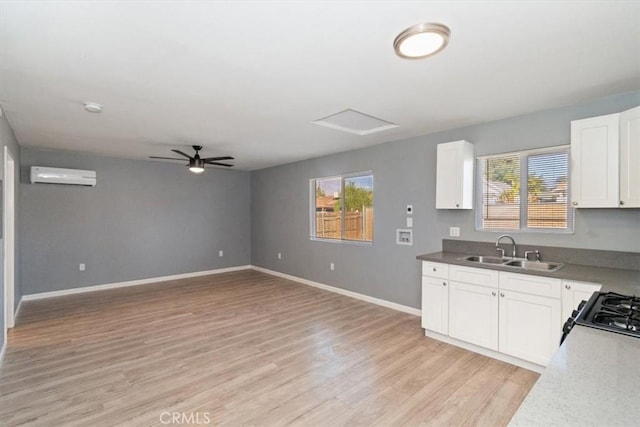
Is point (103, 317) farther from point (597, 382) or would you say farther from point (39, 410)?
point (597, 382)

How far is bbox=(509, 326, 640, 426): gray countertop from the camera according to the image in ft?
2.54

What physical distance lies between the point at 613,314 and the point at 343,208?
13.5 ft

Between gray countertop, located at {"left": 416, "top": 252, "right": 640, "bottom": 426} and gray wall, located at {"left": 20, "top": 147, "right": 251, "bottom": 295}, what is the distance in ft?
21.5

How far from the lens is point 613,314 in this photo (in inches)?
58.9

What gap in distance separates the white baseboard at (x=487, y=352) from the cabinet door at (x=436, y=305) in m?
0.09

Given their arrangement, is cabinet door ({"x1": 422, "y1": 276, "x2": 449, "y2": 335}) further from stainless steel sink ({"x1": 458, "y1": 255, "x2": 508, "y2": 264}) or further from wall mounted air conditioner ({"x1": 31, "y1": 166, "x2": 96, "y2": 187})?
wall mounted air conditioner ({"x1": 31, "y1": 166, "x2": 96, "y2": 187})

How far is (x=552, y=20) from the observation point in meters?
1.66

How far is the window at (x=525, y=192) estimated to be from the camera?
3096 mm

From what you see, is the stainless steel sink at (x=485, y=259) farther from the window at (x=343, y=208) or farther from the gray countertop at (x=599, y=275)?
the window at (x=343, y=208)

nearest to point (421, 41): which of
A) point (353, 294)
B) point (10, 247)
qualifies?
point (353, 294)

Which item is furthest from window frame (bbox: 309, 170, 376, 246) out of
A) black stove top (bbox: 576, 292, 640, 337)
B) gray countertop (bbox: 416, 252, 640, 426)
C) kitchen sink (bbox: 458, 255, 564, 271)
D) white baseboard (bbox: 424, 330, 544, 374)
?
gray countertop (bbox: 416, 252, 640, 426)

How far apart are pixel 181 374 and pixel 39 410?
0.94 meters

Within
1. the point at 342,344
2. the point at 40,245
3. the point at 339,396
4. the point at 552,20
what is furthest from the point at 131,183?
the point at 552,20

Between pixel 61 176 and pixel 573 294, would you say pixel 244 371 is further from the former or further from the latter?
pixel 61 176
